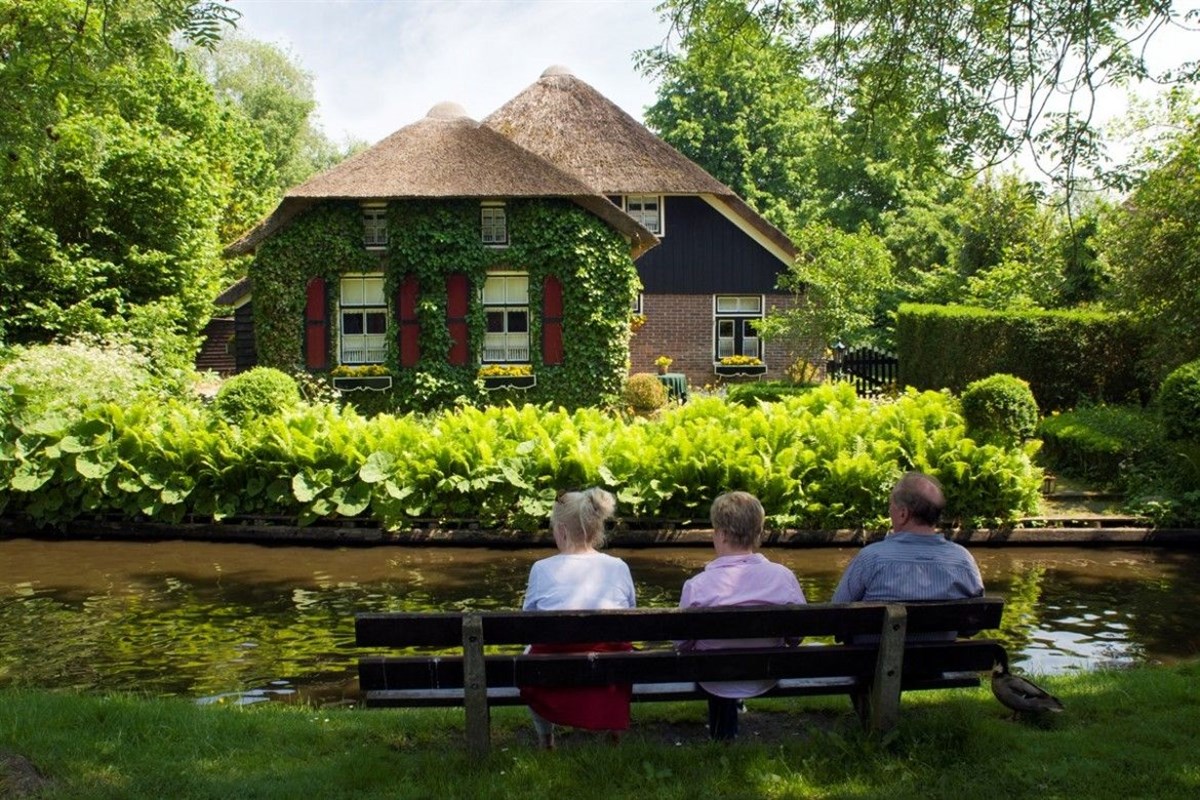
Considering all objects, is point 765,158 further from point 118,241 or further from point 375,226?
point 118,241

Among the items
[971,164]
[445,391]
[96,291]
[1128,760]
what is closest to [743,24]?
[971,164]

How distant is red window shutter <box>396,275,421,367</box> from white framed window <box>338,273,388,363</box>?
47 centimetres

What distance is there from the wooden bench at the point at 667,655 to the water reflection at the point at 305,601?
321 cm

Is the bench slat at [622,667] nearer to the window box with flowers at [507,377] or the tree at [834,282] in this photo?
the window box with flowers at [507,377]

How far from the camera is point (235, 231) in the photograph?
130ft

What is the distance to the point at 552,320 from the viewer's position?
2384cm

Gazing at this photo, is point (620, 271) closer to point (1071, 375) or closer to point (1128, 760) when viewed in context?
point (1071, 375)

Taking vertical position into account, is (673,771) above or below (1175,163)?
below

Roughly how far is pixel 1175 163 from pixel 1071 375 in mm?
5197

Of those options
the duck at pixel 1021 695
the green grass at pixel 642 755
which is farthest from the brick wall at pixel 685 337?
the duck at pixel 1021 695

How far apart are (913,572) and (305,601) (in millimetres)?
7267

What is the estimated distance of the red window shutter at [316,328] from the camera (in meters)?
23.8

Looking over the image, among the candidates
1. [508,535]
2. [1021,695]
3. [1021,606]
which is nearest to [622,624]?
[1021,695]

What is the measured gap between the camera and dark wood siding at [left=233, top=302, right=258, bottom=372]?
2480cm
